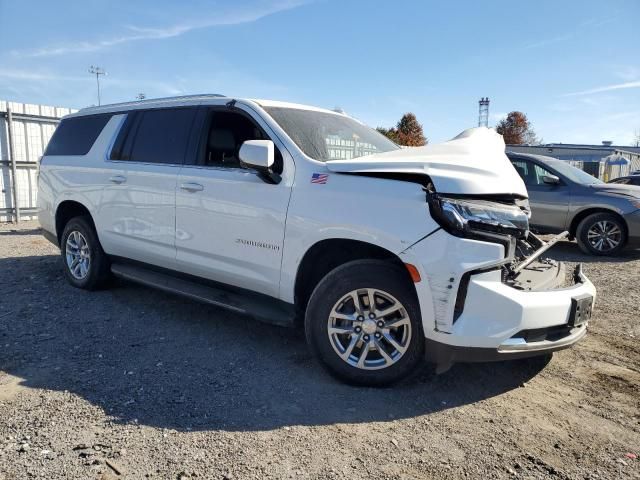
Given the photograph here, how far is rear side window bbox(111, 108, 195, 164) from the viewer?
454 centimetres

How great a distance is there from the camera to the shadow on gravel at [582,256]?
8.10 meters

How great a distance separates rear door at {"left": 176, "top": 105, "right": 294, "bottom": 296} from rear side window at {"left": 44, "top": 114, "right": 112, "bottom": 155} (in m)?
1.79


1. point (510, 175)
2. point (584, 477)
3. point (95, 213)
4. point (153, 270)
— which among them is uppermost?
point (510, 175)

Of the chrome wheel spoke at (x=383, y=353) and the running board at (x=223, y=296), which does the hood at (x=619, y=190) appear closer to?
the chrome wheel spoke at (x=383, y=353)

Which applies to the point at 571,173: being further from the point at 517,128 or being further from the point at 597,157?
the point at 517,128

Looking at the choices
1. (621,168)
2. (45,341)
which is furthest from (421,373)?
(621,168)

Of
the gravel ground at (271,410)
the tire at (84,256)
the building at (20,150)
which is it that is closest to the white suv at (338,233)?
the tire at (84,256)

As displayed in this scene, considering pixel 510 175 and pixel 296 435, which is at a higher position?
pixel 510 175

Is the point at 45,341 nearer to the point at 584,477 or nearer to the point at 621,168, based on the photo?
the point at 584,477

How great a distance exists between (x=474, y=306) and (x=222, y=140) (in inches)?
102

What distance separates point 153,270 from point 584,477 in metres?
3.84

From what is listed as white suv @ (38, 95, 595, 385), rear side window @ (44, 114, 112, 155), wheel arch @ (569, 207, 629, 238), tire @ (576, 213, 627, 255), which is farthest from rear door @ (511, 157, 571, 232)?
rear side window @ (44, 114, 112, 155)

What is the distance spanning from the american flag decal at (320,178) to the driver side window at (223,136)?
0.95 m

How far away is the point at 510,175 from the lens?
3.34 metres
